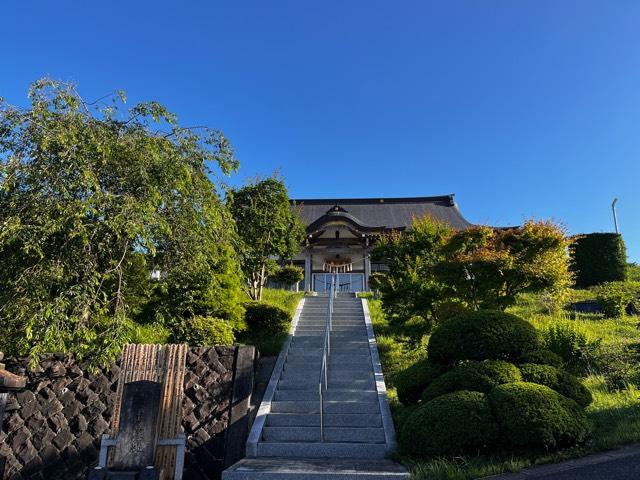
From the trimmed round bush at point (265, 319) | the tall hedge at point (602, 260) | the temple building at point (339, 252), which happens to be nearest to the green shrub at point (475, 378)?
the trimmed round bush at point (265, 319)

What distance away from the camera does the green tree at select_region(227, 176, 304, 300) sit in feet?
A: 42.9

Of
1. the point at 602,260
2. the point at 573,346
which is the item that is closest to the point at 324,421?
the point at 573,346

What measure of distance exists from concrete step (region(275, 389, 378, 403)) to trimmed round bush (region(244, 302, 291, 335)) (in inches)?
111

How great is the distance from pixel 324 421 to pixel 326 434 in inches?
12.7

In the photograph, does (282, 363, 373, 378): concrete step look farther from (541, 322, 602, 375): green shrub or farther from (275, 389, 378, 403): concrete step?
(541, 322, 602, 375): green shrub

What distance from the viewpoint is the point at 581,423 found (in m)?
4.60

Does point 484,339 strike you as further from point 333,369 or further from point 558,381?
point 333,369

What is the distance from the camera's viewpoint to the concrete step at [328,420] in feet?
21.0

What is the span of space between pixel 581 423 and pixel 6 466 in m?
7.10

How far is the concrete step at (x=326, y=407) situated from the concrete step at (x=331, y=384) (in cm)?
58

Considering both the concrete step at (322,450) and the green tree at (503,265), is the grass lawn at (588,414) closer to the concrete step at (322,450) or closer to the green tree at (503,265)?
the concrete step at (322,450)

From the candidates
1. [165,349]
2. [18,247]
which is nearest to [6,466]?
[165,349]

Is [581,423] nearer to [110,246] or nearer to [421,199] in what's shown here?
[110,246]

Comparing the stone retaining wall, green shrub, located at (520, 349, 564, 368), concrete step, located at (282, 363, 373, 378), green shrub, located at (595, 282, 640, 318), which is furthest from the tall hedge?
the stone retaining wall
